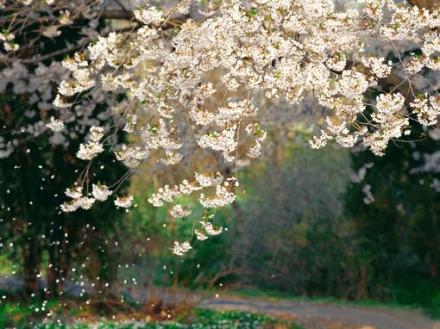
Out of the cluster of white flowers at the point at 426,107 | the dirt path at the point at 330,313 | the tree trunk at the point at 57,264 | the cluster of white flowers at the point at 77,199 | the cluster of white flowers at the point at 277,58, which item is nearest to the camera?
the cluster of white flowers at the point at 277,58

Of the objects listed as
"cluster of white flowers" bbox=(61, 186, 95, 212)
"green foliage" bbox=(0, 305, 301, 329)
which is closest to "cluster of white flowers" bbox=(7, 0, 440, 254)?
"cluster of white flowers" bbox=(61, 186, 95, 212)

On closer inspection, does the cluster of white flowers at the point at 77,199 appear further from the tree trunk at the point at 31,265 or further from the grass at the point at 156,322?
the tree trunk at the point at 31,265

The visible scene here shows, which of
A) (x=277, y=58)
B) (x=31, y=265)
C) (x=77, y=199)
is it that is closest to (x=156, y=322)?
(x=31, y=265)

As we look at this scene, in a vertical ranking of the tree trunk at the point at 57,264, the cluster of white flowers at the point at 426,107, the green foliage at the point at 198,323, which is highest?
the cluster of white flowers at the point at 426,107

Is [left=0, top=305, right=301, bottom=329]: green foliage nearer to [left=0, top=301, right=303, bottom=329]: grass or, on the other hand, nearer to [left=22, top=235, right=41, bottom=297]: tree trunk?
[left=0, top=301, right=303, bottom=329]: grass

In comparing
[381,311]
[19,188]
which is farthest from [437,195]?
[19,188]

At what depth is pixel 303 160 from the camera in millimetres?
14531

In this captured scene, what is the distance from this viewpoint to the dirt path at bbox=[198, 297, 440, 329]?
10367mm

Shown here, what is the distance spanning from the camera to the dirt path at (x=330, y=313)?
10.4 m

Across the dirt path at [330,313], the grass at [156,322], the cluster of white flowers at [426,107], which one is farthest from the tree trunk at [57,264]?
the cluster of white flowers at [426,107]

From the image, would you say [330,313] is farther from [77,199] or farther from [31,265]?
[77,199]

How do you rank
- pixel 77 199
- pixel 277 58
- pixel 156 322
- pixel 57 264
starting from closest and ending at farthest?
pixel 277 58
pixel 77 199
pixel 156 322
pixel 57 264

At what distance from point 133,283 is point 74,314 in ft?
2.38

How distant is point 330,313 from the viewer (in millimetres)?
11211
